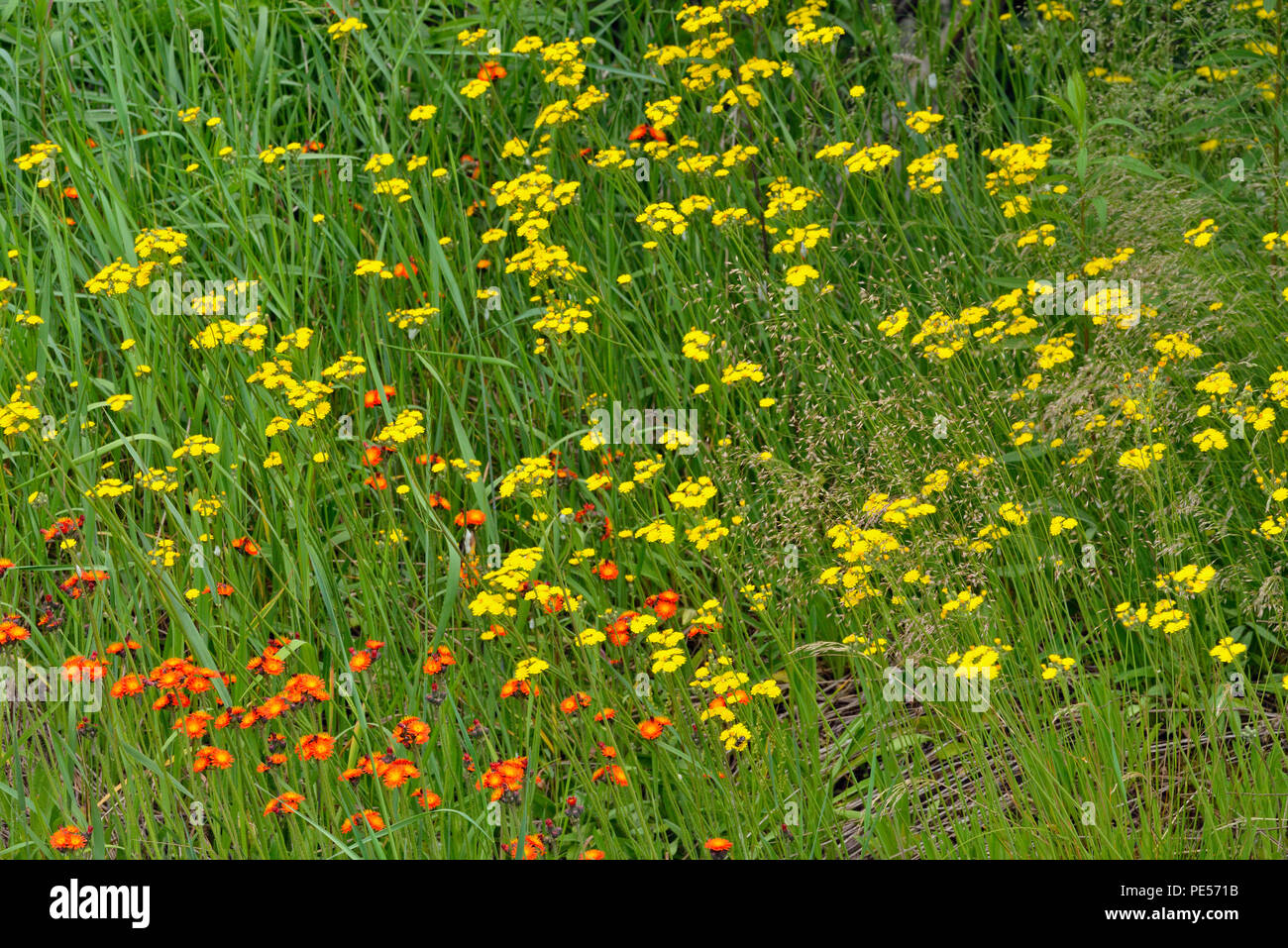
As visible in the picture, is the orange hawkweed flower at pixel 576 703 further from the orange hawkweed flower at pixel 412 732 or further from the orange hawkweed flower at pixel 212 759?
the orange hawkweed flower at pixel 212 759

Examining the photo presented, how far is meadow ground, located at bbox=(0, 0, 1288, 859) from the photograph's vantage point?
2738 millimetres

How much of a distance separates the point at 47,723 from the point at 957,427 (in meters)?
2.44

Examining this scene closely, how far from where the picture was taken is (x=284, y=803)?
2461 millimetres

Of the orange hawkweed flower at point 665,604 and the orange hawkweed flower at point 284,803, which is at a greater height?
the orange hawkweed flower at point 665,604

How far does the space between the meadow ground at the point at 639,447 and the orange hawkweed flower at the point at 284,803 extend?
83 mm

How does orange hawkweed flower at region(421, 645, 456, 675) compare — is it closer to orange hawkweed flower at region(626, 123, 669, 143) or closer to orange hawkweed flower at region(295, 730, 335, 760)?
orange hawkweed flower at region(295, 730, 335, 760)

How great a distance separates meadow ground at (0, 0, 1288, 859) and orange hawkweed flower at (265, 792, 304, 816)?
83 millimetres

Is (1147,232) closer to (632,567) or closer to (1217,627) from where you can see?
(1217,627)

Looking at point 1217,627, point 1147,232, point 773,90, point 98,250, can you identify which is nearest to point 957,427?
point 1217,627

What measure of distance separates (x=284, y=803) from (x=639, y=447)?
66.4 inches

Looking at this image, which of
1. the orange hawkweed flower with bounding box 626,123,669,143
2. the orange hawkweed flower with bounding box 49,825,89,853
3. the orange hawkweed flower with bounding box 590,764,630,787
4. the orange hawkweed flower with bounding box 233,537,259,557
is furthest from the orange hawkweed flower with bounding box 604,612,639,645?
the orange hawkweed flower with bounding box 626,123,669,143

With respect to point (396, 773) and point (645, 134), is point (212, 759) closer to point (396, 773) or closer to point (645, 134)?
point (396, 773)

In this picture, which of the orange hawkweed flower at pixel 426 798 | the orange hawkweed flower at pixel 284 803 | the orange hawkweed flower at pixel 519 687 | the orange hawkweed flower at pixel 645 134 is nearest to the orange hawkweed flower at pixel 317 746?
the orange hawkweed flower at pixel 284 803

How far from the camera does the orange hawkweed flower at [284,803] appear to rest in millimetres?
2451
